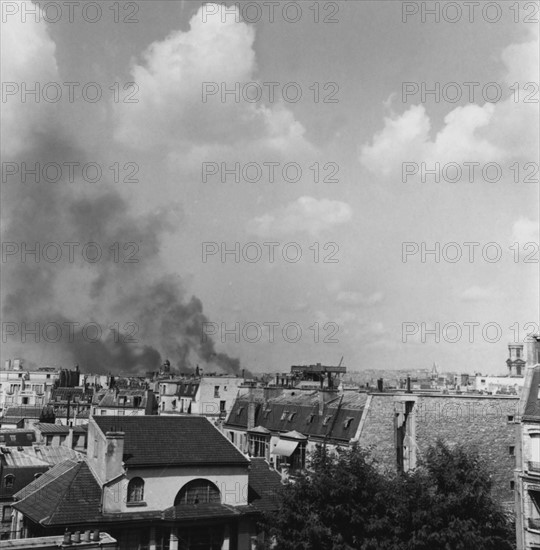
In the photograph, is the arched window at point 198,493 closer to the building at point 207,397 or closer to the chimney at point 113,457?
the chimney at point 113,457

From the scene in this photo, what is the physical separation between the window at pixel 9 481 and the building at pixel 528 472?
37356mm

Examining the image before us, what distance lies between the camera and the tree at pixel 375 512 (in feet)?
100

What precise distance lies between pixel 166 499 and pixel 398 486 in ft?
43.0

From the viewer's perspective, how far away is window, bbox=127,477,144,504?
3441cm

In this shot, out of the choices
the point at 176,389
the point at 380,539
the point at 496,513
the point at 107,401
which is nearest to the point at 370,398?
the point at 496,513

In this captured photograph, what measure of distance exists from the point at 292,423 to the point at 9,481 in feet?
76.8

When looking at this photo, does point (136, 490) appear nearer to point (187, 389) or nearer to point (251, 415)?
point (251, 415)

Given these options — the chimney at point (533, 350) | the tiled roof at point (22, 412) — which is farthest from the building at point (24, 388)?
the chimney at point (533, 350)

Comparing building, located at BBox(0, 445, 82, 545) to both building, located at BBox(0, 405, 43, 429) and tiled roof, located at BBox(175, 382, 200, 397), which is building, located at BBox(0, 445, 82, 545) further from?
building, located at BBox(0, 405, 43, 429)

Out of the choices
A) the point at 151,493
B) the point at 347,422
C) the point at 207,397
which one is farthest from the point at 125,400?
the point at 151,493

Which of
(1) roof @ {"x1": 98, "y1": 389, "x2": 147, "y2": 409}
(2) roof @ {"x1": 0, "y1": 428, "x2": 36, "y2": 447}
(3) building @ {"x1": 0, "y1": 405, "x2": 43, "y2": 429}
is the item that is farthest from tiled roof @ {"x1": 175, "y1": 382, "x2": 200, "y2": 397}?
(3) building @ {"x1": 0, "y1": 405, "x2": 43, "y2": 429}

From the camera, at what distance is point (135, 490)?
114 ft

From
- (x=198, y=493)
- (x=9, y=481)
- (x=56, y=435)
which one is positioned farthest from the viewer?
(x=56, y=435)

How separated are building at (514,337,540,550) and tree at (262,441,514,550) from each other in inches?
101
